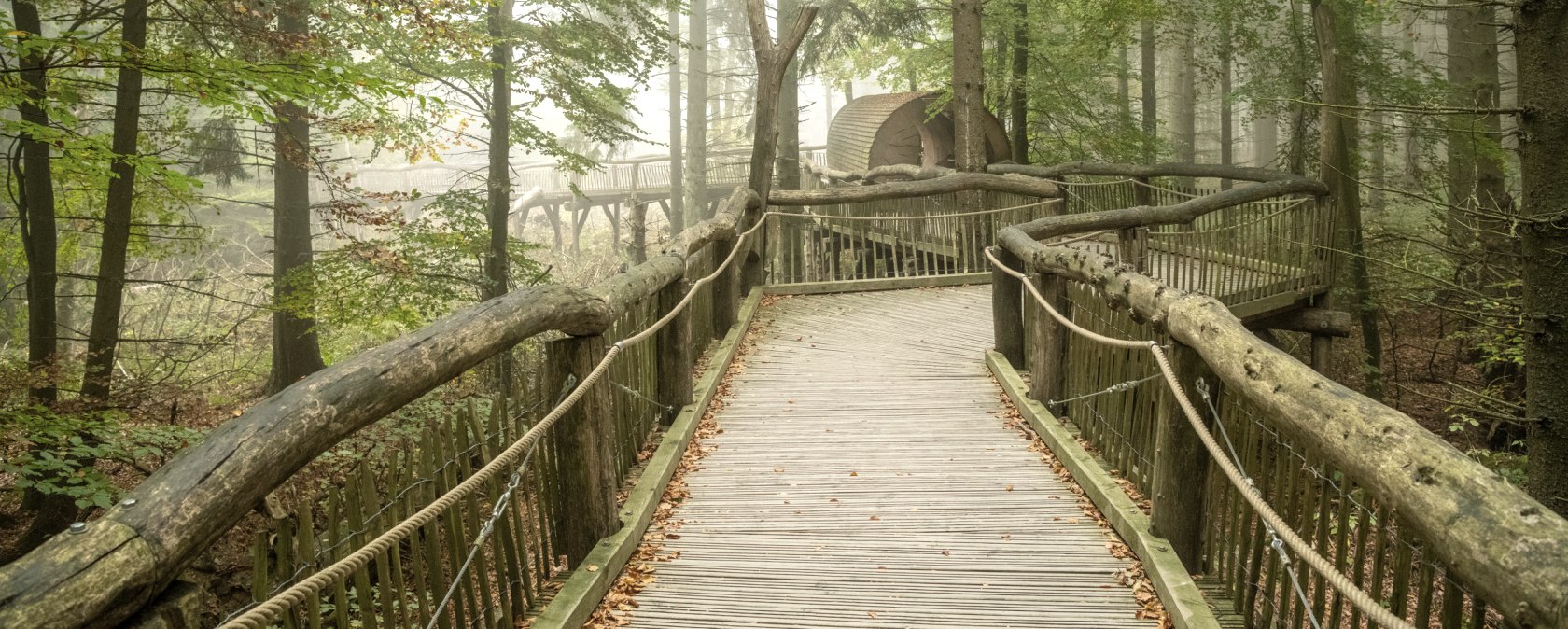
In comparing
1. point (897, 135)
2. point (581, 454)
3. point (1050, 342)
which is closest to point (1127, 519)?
point (1050, 342)

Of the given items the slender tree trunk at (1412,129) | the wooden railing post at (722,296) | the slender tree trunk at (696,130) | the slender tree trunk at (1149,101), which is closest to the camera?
the wooden railing post at (722,296)

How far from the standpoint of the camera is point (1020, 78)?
17.5 meters

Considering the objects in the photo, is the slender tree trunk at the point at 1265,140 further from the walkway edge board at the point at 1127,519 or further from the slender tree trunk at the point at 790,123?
the walkway edge board at the point at 1127,519

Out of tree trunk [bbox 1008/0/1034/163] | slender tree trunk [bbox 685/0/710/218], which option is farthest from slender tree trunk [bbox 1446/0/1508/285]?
slender tree trunk [bbox 685/0/710/218]

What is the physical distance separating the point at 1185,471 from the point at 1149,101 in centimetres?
1910

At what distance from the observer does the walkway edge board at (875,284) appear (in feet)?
36.5

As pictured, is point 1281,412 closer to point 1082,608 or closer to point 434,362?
point 1082,608

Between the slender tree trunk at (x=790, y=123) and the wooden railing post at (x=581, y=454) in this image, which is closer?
the wooden railing post at (x=581, y=454)

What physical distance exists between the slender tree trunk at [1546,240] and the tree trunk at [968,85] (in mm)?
7844

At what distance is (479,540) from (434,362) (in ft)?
1.78

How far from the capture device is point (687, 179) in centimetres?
2466

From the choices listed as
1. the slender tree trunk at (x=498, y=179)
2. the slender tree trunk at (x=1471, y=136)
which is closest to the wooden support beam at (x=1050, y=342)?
the slender tree trunk at (x=1471, y=136)

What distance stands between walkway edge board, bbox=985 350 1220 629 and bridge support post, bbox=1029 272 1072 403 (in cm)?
11

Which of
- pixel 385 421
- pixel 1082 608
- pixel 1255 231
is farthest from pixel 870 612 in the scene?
pixel 1255 231
